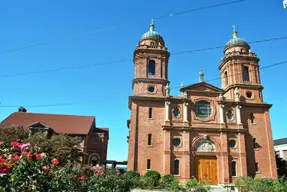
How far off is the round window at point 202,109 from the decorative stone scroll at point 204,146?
12.1 feet

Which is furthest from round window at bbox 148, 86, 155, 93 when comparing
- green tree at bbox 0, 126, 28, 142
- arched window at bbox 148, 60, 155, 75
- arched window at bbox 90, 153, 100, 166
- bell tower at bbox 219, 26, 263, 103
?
green tree at bbox 0, 126, 28, 142

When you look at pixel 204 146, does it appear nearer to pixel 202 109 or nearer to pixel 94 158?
pixel 202 109

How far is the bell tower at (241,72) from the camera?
35.7 m

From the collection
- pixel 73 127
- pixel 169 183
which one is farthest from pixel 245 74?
pixel 73 127

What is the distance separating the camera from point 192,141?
31.5 metres

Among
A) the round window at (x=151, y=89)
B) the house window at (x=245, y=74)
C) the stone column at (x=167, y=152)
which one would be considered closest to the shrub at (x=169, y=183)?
the stone column at (x=167, y=152)

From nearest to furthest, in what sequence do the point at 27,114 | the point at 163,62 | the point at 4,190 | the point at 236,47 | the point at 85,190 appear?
the point at 4,190 < the point at 85,190 < the point at 163,62 < the point at 236,47 < the point at 27,114

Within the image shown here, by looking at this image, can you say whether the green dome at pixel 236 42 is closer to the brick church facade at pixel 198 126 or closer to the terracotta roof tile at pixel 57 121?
the brick church facade at pixel 198 126

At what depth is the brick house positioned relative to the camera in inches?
1444

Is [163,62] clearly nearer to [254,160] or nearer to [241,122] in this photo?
[241,122]

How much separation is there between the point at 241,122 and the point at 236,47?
501 inches

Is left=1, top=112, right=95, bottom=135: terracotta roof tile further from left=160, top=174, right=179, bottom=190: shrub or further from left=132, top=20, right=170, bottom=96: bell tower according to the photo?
left=160, top=174, right=179, bottom=190: shrub

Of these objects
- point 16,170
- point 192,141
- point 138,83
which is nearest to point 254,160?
point 192,141

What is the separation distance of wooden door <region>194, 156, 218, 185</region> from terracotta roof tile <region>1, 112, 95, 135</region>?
56.8 feet
